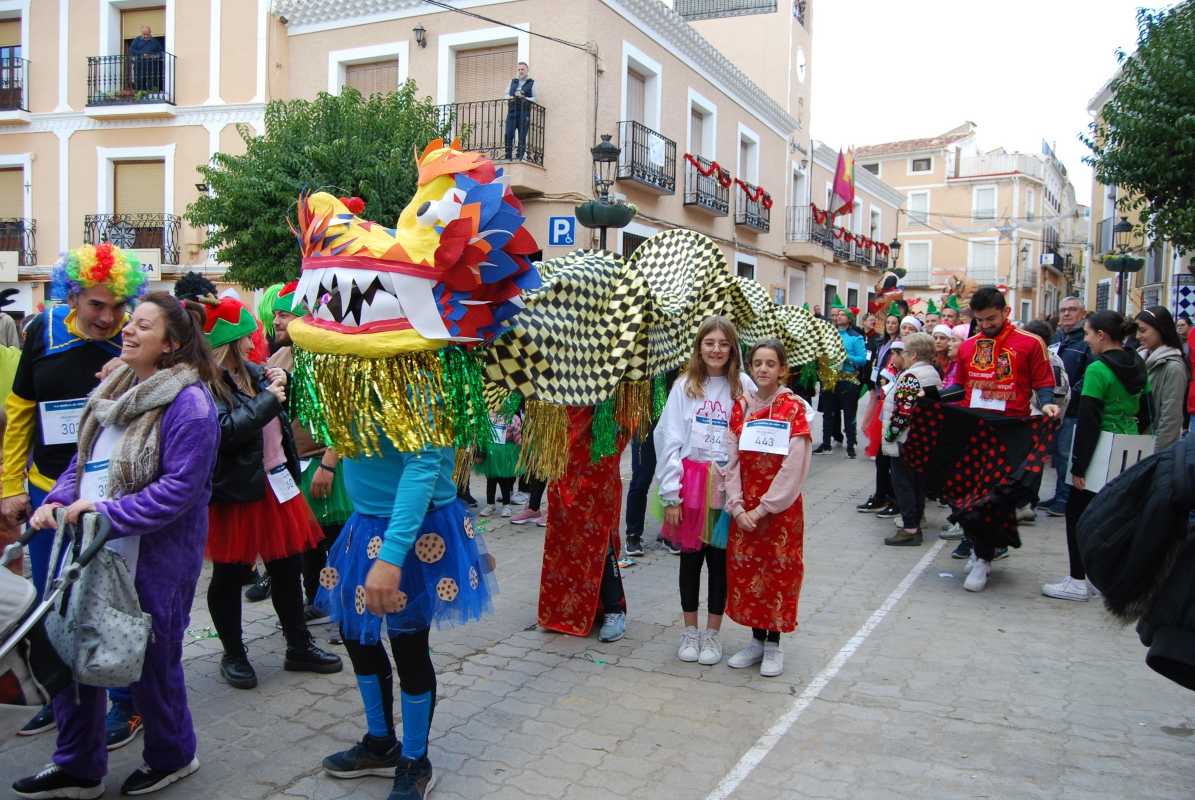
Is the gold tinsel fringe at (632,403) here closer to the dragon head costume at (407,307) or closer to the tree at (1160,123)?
the dragon head costume at (407,307)

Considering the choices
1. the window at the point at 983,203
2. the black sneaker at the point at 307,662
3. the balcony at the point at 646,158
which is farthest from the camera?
the window at the point at 983,203

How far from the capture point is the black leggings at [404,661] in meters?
3.10

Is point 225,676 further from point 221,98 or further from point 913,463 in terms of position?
point 221,98

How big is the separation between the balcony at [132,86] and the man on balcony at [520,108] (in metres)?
7.36

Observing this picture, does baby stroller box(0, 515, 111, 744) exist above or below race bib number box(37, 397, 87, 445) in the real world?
below

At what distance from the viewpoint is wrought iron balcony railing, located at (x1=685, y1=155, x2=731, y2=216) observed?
1789 centimetres

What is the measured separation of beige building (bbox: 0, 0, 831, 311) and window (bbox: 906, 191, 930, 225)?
29.6 m

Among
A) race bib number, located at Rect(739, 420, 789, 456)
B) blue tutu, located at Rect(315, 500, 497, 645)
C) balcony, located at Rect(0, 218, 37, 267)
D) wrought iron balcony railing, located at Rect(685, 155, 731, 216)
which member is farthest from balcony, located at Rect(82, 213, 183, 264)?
blue tutu, located at Rect(315, 500, 497, 645)

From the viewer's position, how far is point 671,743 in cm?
364

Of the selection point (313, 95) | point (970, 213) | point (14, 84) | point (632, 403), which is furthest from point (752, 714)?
point (970, 213)

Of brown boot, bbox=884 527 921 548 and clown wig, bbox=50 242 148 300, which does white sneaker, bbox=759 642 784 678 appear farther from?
clown wig, bbox=50 242 148 300

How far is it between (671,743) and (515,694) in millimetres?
836

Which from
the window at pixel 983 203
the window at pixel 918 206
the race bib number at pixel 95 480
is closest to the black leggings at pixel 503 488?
the race bib number at pixel 95 480

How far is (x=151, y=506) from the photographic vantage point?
2891 millimetres
